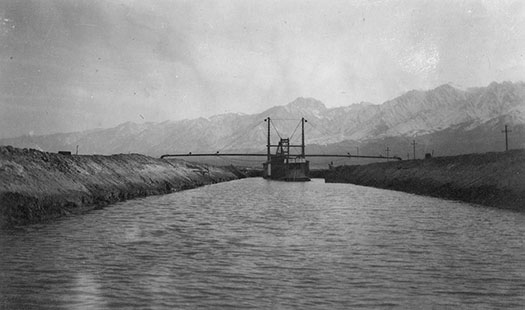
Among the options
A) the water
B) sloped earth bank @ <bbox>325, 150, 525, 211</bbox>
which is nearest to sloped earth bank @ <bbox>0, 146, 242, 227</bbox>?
the water

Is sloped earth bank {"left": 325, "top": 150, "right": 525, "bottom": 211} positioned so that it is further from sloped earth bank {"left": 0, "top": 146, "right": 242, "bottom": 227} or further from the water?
sloped earth bank {"left": 0, "top": 146, "right": 242, "bottom": 227}

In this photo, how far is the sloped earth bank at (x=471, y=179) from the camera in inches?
1325

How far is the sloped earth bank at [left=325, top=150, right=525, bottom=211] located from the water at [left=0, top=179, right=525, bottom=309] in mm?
12962

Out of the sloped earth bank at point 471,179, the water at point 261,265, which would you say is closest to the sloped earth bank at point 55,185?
the water at point 261,265

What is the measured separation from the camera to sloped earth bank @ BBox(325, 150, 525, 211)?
1325 inches

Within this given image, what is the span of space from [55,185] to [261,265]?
20.3 metres

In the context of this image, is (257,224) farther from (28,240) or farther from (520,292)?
(520,292)

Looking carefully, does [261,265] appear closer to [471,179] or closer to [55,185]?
[55,185]

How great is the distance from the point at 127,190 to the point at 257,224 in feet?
76.3

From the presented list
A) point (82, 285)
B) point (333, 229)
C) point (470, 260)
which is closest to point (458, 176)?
point (333, 229)

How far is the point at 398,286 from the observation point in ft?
34.5

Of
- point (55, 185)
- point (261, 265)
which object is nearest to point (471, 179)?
point (55, 185)

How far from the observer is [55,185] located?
93.5 feet

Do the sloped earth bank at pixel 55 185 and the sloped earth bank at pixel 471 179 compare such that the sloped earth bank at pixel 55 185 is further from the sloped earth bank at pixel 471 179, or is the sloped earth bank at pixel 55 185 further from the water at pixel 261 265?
the sloped earth bank at pixel 471 179
